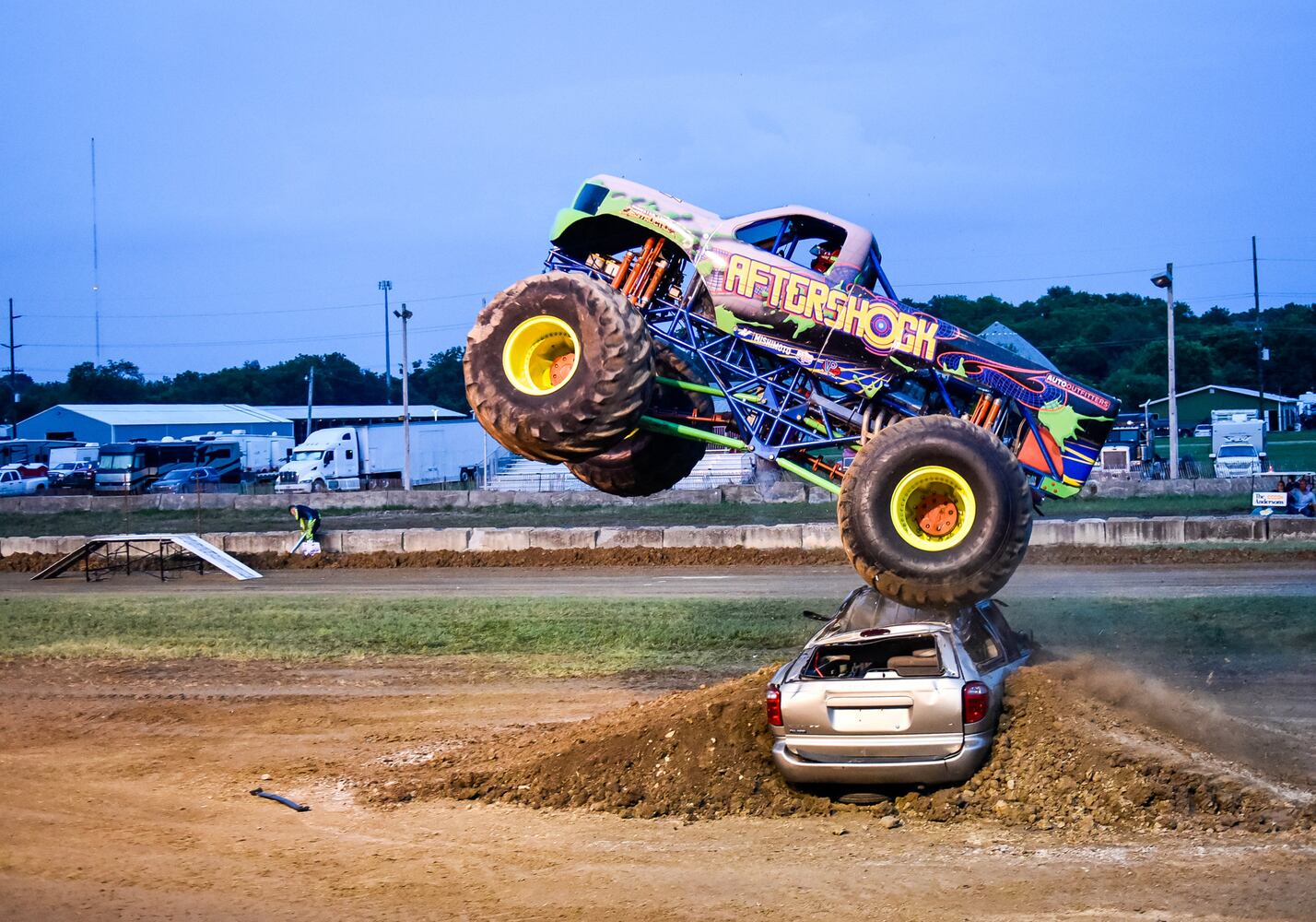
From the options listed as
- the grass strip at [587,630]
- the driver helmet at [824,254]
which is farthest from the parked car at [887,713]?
the grass strip at [587,630]

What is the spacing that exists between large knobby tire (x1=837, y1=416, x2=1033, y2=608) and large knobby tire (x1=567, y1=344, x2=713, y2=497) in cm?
217

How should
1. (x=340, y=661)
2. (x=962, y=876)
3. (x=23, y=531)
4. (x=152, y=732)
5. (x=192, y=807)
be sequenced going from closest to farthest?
(x=962, y=876) → (x=192, y=807) → (x=152, y=732) → (x=340, y=661) → (x=23, y=531)

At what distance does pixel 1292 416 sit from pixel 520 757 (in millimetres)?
90214

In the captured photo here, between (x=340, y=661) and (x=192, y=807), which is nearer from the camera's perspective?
(x=192, y=807)

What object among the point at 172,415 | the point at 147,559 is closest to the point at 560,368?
the point at 147,559

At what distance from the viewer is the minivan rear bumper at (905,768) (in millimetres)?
8633

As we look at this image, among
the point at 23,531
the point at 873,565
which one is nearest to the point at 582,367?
the point at 873,565

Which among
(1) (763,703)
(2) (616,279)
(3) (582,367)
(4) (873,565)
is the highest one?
(2) (616,279)

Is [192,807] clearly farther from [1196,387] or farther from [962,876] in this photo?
[1196,387]

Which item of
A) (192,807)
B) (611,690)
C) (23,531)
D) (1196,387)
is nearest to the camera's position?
(192,807)

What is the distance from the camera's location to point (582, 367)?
34.9ft

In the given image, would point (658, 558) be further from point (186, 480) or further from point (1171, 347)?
point (186, 480)

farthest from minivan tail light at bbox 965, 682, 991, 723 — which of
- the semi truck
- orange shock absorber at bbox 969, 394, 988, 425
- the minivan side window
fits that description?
the semi truck

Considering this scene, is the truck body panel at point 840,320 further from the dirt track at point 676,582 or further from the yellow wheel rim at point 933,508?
the dirt track at point 676,582
